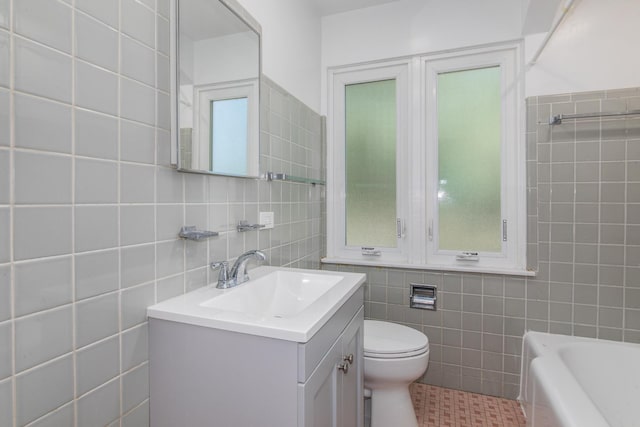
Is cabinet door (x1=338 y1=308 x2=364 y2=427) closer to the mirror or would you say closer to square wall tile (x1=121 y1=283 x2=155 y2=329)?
square wall tile (x1=121 y1=283 x2=155 y2=329)

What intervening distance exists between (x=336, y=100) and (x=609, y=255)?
74.4 inches

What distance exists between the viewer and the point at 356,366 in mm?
1380

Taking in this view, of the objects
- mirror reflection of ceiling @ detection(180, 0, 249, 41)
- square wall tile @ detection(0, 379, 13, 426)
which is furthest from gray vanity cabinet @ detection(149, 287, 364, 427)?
mirror reflection of ceiling @ detection(180, 0, 249, 41)

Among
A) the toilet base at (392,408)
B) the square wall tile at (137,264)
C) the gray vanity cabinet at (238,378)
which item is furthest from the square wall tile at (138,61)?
the toilet base at (392,408)

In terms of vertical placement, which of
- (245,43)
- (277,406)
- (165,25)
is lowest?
(277,406)

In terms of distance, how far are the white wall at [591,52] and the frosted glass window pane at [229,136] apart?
1667 millimetres

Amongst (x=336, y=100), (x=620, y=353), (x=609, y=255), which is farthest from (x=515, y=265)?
(x=336, y=100)

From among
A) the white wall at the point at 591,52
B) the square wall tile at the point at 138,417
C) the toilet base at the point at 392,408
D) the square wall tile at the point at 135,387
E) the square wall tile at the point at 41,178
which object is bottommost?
the toilet base at the point at 392,408

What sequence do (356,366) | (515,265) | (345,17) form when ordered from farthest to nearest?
(345,17), (515,265), (356,366)

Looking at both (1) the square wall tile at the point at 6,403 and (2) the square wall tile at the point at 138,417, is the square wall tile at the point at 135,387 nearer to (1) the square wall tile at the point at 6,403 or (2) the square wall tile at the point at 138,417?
(2) the square wall tile at the point at 138,417

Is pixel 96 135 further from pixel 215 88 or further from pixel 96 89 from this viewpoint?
pixel 215 88

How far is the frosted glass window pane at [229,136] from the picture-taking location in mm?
1246

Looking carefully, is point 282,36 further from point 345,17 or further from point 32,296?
point 32,296

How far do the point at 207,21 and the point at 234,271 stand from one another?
0.92m
